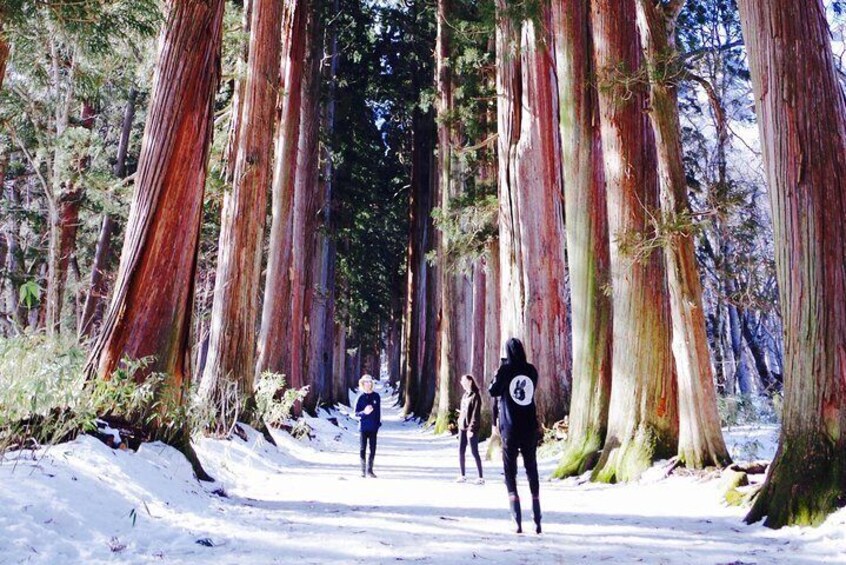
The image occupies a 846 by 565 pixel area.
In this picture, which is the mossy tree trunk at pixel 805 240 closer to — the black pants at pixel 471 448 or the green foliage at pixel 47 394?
the black pants at pixel 471 448

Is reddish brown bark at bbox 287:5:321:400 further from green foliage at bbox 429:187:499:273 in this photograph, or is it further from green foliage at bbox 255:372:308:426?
green foliage at bbox 255:372:308:426

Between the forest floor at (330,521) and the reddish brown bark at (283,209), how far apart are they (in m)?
6.53

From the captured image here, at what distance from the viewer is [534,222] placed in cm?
1170

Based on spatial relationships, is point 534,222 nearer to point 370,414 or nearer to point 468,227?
point 468,227

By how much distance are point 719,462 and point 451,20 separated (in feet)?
41.4

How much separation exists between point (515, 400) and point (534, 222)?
674 cm

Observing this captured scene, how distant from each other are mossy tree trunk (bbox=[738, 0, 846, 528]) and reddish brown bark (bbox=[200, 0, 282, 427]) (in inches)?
297

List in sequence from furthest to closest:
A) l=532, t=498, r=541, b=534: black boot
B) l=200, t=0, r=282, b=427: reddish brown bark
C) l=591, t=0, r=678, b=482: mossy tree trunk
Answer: l=200, t=0, r=282, b=427: reddish brown bark
l=591, t=0, r=678, b=482: mossy tree trunk
l=532, t=498, r=541, b=534: black boot

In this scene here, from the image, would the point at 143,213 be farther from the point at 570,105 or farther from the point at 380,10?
the point at 380,10

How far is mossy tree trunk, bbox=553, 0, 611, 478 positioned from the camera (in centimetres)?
918

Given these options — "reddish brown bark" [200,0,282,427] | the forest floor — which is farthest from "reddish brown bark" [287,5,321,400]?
the forest floor

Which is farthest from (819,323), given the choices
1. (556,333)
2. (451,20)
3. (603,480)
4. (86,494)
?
(451,20)

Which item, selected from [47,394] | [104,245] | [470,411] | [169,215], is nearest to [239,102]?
[169,215]

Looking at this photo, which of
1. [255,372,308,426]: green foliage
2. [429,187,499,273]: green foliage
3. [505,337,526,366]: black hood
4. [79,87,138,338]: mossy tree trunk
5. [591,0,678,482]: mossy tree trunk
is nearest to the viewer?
[505,337,526,366]: black hood
